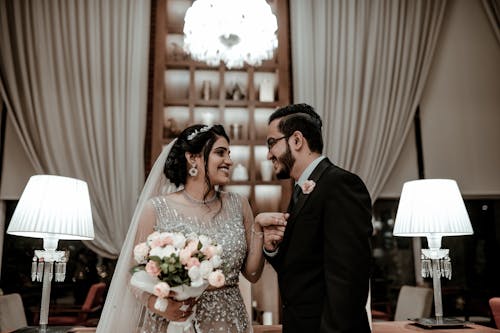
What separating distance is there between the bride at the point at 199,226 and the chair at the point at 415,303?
1.99m

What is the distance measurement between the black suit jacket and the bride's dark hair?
0.70 m

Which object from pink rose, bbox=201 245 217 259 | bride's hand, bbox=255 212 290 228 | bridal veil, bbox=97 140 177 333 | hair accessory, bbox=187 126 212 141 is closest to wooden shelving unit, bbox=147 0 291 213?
hair accessory, bbox=187 126 212 141

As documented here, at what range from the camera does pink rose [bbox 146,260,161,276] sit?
1.61 meters

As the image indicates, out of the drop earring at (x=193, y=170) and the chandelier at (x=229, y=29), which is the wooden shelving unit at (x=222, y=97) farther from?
the drop earring at (x=193, y=170)

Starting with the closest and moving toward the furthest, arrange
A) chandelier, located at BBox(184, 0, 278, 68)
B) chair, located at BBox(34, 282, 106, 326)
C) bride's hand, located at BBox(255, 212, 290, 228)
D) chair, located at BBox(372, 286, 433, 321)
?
bride's hand, located at BBox(255, 212, 290, 228) < chandelier, located at BBox(184, 0, 278, 68) < chair, located at BBox(372, 286, 433, 321) < chair, located at BBox(34, 282, 106, 326)

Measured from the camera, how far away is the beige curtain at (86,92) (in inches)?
167

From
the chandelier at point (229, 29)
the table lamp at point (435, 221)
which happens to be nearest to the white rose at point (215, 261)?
the table lamp at point (435, 221)

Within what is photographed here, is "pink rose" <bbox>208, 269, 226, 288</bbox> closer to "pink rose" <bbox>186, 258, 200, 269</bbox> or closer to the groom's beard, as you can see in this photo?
"pink rose" <bbox>186, 258, 200, 269</bbox>

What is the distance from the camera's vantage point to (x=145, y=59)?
457 cm

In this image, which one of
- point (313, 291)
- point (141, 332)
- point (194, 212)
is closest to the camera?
point (313, 291)

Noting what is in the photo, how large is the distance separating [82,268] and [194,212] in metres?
2.72

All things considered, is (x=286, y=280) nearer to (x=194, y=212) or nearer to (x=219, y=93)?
(x=194, y=212)

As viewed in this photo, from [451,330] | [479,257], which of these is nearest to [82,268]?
[451,330]

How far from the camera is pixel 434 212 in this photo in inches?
110
